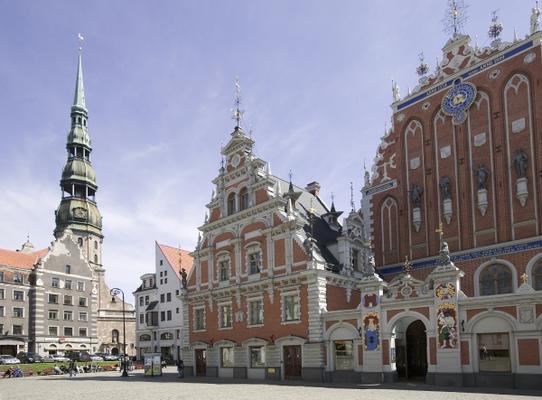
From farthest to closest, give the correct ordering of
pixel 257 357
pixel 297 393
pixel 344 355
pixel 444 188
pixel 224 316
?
pixel 224 316 < pixel 257 357 < pixel 444 188 < pixel 344 355 < pixel 297 393

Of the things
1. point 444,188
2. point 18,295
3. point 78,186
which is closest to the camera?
point 444,188

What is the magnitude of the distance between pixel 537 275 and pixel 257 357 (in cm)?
1783

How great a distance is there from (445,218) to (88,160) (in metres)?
74.0

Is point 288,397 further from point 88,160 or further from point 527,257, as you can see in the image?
point 88,160

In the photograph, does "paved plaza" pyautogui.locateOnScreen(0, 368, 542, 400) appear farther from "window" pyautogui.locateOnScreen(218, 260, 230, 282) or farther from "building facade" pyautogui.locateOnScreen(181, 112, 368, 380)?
"window" pyautogui.locateOnScreen(218, 260, 230, 282)

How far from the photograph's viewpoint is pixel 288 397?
23094 millimetres

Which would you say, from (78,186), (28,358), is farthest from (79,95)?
(28,358)

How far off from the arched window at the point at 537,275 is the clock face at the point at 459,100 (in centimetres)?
989

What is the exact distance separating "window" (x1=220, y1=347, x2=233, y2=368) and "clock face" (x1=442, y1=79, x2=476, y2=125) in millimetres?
21403

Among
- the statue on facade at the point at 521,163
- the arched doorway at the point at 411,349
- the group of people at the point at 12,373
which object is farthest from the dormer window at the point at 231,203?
the group of people at the point at 12,373

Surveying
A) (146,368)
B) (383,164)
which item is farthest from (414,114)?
(146,368)

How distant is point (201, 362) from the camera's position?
135ft

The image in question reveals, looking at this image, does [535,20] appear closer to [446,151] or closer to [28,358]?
[446,151]

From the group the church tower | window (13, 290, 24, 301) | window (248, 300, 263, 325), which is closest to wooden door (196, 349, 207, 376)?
window (248, 300, 263, 325)
